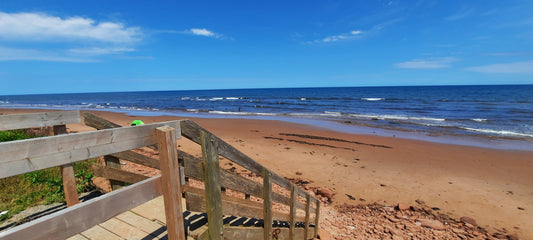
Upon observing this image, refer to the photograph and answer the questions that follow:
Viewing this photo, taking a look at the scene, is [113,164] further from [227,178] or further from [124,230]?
[227,178]

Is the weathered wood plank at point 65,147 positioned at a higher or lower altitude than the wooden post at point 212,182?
higher

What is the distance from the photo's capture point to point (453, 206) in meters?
5.62

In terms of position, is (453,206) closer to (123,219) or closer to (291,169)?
(291,169)

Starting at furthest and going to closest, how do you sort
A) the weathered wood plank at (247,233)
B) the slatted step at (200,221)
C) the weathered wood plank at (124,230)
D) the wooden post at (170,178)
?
the slatted step at (200,221) < the weathered wood plank at (124,230) < the weathered wood plank at (247,233) < the wooden post at (170,178)

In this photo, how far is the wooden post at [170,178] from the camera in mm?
1741

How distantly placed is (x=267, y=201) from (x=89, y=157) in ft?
6.22

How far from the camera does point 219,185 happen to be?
82.0 inches

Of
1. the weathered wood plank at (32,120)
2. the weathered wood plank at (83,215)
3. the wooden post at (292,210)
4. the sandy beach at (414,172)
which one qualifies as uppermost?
the weathered wood plank at (32,120)

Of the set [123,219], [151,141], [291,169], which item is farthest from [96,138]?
[291,169]

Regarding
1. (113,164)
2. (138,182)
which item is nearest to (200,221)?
(113,164)

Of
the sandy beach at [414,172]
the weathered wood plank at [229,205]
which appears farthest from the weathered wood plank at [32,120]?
the sandy beach at [414,172]

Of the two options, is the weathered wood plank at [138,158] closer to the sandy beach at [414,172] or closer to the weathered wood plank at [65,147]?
the weathered wood plank at [65,147]

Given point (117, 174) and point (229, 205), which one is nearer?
point (229, 205)

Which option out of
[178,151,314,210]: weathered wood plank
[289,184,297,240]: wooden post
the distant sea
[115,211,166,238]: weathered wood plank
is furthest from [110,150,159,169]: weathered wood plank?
the distant sea
